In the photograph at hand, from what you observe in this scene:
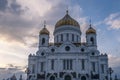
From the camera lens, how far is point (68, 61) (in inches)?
1981

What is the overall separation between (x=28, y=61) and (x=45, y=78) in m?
→ 8.25

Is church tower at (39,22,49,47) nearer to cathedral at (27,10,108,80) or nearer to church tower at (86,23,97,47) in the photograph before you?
cathedral at (27,10,108,80)

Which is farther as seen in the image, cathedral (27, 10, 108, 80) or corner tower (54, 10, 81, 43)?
corner tower (54, 10, 81, 43)

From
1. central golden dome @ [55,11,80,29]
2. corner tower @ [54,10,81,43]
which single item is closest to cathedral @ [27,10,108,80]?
corner tower @ [54,10,81,43]

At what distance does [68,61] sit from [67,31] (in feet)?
32.5

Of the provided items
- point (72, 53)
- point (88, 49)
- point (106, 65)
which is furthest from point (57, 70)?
point (106, 65)

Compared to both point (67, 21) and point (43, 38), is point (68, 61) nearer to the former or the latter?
point (43, 38)

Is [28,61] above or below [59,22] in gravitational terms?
below

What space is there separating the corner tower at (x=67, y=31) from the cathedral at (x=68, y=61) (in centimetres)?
94

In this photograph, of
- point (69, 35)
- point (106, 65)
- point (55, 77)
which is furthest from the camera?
point (69, 35)

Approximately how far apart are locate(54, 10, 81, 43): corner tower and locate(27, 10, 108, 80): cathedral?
0.94 m

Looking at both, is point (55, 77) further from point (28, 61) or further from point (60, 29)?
point (60, 29)

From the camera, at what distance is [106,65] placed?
53031 millimetres

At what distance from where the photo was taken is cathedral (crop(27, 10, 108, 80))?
49.5 meters
